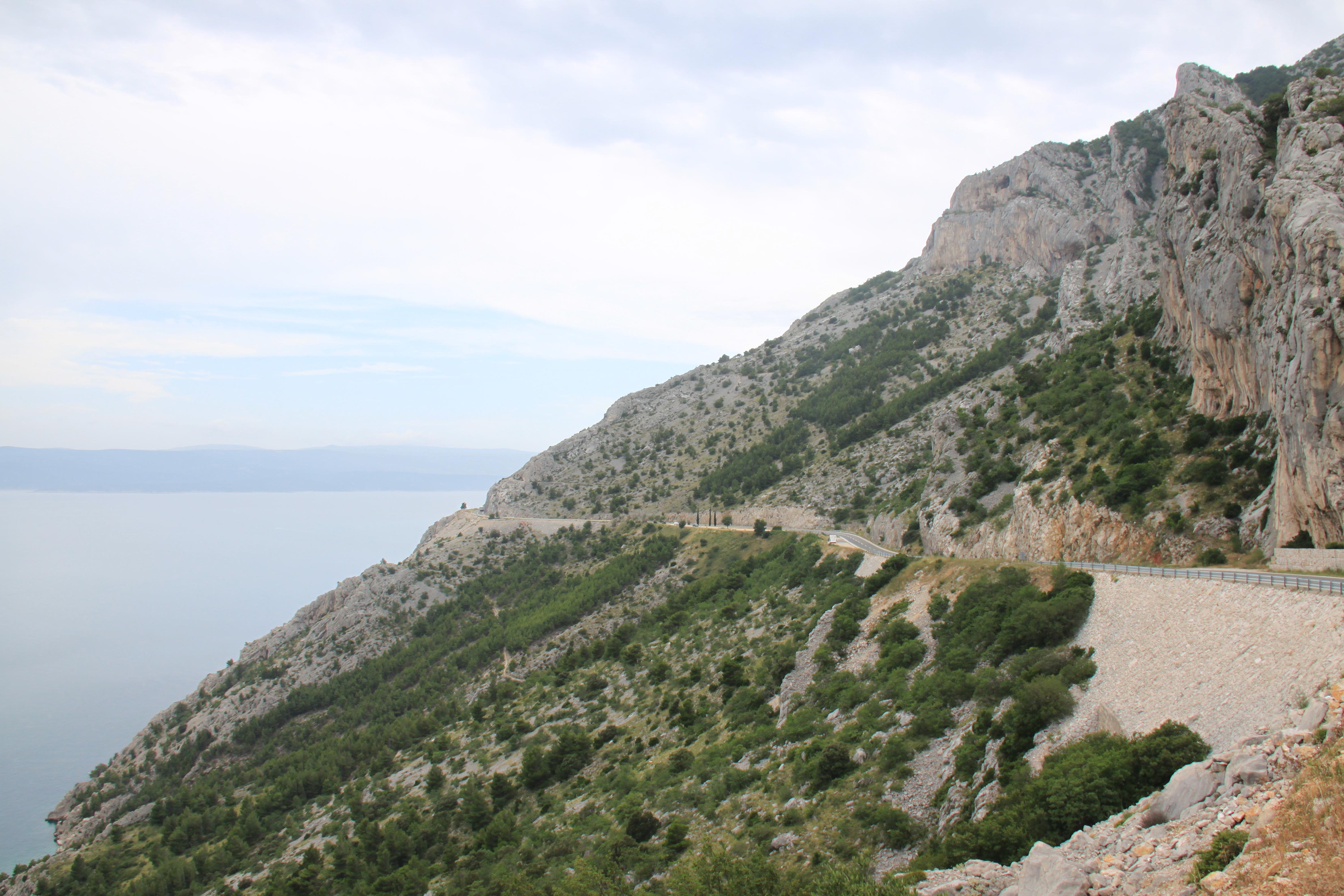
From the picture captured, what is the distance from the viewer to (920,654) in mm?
24125

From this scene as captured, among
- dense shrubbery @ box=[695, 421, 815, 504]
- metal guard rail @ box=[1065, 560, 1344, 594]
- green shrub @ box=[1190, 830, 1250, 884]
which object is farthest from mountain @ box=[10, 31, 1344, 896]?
dense shrubbery @ box=[695, 421, 815, 504]

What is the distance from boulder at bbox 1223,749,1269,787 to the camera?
9.60m

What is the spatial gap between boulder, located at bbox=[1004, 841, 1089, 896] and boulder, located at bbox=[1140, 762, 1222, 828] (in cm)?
161

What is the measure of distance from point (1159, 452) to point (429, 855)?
35.2m

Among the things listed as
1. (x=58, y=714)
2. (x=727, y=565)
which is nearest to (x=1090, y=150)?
(x=727, y=565)

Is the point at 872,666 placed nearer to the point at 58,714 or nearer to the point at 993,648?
the point at 993,648

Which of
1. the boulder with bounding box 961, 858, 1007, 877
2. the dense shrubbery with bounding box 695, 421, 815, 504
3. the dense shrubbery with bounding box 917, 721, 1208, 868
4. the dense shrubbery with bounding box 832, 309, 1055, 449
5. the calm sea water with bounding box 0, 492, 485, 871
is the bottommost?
the calm sea water with bounding box 0, 492, 485, 871

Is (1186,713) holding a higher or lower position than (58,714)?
higher

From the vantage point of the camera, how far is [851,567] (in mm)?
40594

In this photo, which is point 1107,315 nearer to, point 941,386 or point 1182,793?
point 941,386

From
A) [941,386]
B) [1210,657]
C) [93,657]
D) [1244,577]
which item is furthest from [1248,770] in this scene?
[93,657]

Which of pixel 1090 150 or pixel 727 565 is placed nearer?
Result: pixel 727 565

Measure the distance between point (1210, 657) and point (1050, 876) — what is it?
7.80 meters

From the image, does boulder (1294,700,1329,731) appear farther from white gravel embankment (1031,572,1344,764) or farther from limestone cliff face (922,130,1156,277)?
limestone cliff face (922,130,1156,277)
